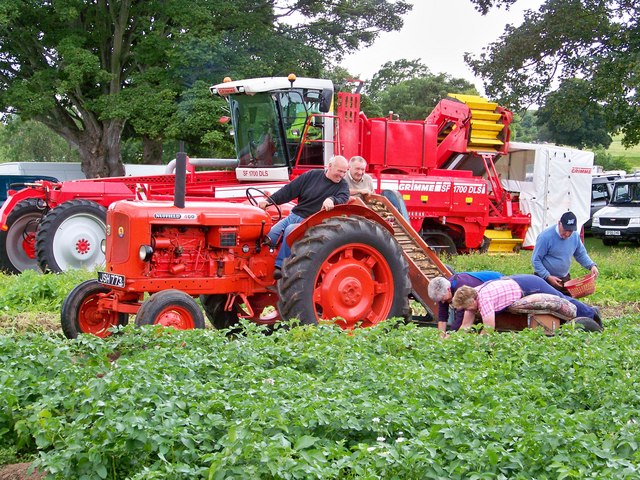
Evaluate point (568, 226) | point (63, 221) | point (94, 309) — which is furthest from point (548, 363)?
point (63, 221)

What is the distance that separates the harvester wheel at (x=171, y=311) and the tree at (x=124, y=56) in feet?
51.1

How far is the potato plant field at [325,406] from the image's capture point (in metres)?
4.01

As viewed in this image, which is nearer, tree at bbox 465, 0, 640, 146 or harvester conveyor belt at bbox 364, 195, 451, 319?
harvester conveyor belt at bbox 364, 195, 451, 319

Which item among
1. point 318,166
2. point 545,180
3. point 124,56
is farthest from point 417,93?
point 318,166

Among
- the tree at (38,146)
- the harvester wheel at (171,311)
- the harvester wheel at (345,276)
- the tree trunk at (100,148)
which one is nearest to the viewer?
the harvester wheel at (171,311)

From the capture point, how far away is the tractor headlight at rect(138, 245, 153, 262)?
7.79 metres

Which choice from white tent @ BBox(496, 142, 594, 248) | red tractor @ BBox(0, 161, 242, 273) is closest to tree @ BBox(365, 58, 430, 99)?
white tent @ BBox(496, 142, 594, 248)

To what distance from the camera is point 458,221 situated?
17.2 metres

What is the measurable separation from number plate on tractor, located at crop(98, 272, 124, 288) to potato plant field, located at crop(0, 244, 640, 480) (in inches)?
48.9

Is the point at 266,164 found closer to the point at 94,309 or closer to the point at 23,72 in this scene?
the point at 94,309

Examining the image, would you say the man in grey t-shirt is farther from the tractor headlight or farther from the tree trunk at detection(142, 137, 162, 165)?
the tree trunk at detection(142, 137, 162, 165)

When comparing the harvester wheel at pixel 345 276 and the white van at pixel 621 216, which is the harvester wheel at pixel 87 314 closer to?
the harvester wheel at pixel 345 276

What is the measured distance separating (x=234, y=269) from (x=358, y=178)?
7.10ft

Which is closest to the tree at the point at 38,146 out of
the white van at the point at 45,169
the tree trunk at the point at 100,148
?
the white van at the point at 45,169
